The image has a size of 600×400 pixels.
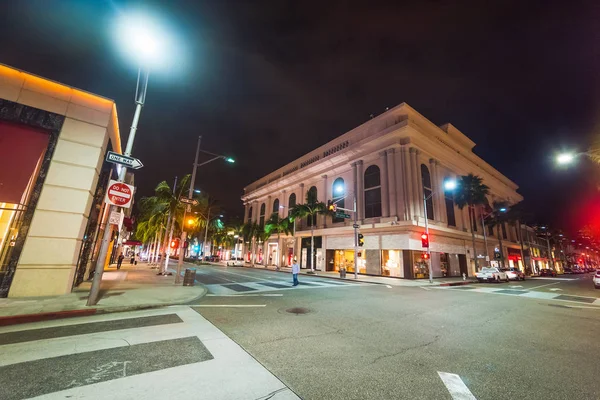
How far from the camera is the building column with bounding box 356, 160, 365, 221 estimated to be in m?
34.6

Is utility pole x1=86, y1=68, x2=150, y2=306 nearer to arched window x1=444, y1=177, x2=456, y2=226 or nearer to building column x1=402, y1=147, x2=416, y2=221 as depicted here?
building column x1=402, y1=147, x2=416, y2=221

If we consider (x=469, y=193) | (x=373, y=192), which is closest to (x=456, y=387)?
(x=373, y=192)

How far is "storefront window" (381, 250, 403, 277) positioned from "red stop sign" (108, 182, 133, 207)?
2747 centimetres

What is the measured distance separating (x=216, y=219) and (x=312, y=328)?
54311mm

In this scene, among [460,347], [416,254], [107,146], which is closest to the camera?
[460,347]

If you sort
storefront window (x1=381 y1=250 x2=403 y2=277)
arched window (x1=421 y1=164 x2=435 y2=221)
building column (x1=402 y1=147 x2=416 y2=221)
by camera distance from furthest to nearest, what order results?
arched window (x1=421 y1=164 x2=435 y2=221)
building column (x1=402 y1=147 x2=416 y2=221)
storefront window (x1=381 y1=250 x2=403 y2=277)

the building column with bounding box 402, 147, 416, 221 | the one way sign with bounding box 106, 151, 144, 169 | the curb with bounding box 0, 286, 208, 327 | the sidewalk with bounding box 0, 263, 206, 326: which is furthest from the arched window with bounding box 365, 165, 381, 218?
the one way sign with bounding box 106, 151, 144, 169

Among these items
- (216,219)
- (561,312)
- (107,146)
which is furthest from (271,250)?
(561,312)

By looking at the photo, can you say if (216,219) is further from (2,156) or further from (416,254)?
(2,156)

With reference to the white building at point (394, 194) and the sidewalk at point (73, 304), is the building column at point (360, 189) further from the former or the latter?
the sidewalk at point (73, 304)

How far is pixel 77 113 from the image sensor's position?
11.0 metres

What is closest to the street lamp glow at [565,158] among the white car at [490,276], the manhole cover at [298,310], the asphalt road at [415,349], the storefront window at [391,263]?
the asphalt road at [415,349]

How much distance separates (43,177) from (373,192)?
31.9 meters

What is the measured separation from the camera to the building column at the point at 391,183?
30489 millimetres
